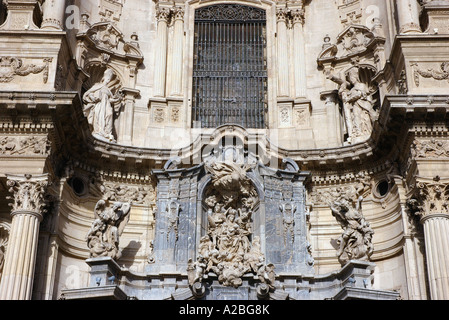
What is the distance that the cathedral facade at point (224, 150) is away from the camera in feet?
59.8

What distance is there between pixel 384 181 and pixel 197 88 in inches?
271

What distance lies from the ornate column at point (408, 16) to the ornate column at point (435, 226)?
16.4ft

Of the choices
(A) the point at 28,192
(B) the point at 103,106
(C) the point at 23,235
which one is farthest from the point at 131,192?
(C) the point at 23,235

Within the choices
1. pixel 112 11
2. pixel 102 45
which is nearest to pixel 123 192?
pixel 102 45

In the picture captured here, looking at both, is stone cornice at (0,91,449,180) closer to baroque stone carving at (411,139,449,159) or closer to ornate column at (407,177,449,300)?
baroque stone carving at (411,139,449,159)

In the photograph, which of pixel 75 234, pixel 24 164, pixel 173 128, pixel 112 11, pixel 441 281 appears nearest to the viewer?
pixel 441 281

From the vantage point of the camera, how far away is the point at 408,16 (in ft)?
68.2

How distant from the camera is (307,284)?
19078mm

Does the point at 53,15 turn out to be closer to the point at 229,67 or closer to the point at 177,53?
the point at 177,53

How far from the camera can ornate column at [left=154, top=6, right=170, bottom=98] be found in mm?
22938

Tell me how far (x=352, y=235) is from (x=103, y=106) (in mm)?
8513

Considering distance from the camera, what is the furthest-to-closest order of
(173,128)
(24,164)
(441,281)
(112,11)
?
(112,11), (173,128), (24,164), (441,281)

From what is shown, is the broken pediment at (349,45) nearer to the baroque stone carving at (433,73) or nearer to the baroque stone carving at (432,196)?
the baroque stone carving at (433,73)

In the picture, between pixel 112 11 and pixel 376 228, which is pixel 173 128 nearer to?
pixel 112 11
